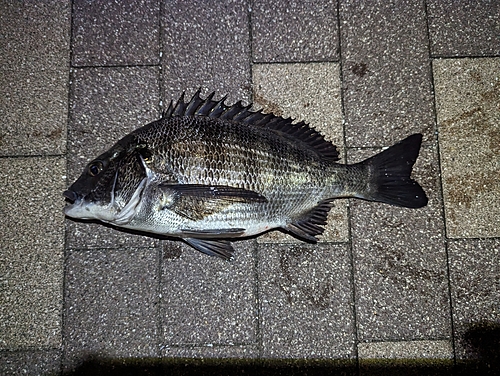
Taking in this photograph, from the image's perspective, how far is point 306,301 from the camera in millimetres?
3244

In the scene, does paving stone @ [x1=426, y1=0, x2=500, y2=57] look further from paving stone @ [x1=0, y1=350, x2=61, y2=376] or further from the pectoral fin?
paving stone @ [x1=0, y1=350, x2=61, y2=376]

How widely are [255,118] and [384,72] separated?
4.11 ft

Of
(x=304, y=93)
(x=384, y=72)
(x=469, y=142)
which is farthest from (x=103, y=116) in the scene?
(x=469, y=142)

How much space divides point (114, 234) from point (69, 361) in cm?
103

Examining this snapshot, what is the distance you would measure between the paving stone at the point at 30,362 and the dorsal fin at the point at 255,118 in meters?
2.08

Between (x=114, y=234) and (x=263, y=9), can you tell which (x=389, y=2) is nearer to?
(x=263, y=9)

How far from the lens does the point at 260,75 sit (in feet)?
11.3

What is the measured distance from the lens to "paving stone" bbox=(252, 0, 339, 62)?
3.48m

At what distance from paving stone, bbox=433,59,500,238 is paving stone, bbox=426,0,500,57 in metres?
0.10

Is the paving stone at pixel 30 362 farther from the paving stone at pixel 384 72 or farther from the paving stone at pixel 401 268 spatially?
the paving stone at pixel 384 72

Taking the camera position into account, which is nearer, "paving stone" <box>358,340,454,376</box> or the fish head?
the fish head

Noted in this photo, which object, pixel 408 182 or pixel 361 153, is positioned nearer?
pixel 408 182

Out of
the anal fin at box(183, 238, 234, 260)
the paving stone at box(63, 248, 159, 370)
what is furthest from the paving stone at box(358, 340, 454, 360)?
the paving stone at box(63, 248, 159, 370)

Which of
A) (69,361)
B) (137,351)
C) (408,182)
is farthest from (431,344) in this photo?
(69,361)
